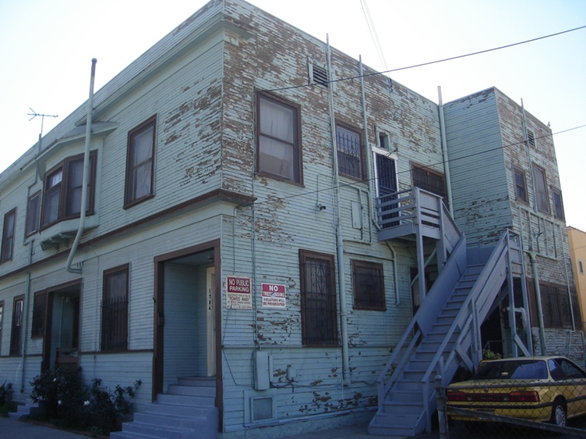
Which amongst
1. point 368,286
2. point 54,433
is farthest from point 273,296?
point 54,433

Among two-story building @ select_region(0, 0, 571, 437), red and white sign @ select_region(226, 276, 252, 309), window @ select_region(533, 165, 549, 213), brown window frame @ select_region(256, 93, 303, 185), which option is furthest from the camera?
window @ select_region(533, 165, 549, 213)

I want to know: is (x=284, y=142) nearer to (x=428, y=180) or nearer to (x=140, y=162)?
(x=140, y=162)

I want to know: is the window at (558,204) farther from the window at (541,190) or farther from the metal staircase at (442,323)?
the metal staircase at (442,323)

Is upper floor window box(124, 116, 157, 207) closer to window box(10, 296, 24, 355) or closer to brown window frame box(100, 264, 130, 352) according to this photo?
brown window frame box(100, 264, 130, 352)

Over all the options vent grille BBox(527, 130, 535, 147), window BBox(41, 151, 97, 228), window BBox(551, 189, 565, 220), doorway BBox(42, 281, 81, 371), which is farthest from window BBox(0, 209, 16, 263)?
window BBox(551, 189, 565, 220)

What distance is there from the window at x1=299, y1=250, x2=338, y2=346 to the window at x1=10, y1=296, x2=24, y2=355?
11851 mm

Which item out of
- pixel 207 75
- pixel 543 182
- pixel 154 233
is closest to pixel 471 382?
pixel 154 233

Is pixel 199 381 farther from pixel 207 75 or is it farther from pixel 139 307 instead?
pixel 207 75

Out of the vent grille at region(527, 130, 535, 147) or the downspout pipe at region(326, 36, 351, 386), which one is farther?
the vent grille at region(527, 130, 535, 147)

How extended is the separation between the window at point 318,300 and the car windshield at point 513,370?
11.2ft

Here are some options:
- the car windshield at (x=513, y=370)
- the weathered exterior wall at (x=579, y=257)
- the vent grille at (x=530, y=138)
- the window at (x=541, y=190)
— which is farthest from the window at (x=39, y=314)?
the weathered exterior wall at (x=579, y=257)

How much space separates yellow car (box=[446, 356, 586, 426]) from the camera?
938 centimetres

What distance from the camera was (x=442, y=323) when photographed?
13.1 meters

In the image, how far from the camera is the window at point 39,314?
17984mm
